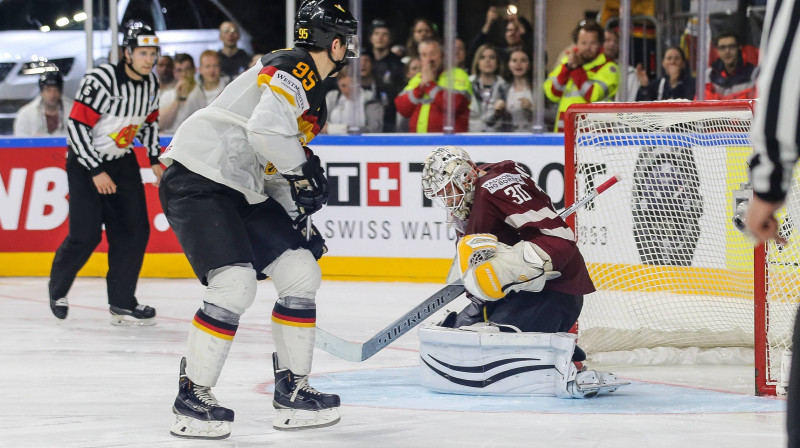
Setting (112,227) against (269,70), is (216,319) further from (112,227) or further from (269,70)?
(112,227)

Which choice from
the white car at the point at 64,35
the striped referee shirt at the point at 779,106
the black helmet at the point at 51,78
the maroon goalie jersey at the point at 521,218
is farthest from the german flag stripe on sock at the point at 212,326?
the black helmet at the point at 51,78

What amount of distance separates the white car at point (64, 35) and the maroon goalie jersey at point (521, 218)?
14.9 ft

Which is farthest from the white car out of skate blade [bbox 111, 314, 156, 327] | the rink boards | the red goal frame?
the red goal frame

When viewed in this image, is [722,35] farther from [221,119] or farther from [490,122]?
[221,119]

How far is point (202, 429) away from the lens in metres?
3.07

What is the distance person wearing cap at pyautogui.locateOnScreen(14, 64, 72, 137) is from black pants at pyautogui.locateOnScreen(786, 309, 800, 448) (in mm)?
6470

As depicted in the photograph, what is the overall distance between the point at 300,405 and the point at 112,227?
250cm

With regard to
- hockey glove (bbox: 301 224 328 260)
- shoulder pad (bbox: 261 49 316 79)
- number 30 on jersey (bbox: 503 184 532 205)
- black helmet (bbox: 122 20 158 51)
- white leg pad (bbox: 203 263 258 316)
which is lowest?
white leg pad (bbox: 203 263 258 316)

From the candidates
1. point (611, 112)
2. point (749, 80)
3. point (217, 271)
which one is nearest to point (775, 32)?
point (217, 271)

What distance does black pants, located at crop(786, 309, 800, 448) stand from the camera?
1761 millimetres

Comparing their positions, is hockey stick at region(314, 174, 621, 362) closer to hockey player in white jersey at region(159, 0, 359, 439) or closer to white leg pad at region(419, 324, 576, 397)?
white leg pad at region(419, 324, 576, 397)

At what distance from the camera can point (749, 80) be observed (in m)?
6.62

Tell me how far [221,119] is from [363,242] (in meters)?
3.95

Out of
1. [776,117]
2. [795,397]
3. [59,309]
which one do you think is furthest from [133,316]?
[776,117]
